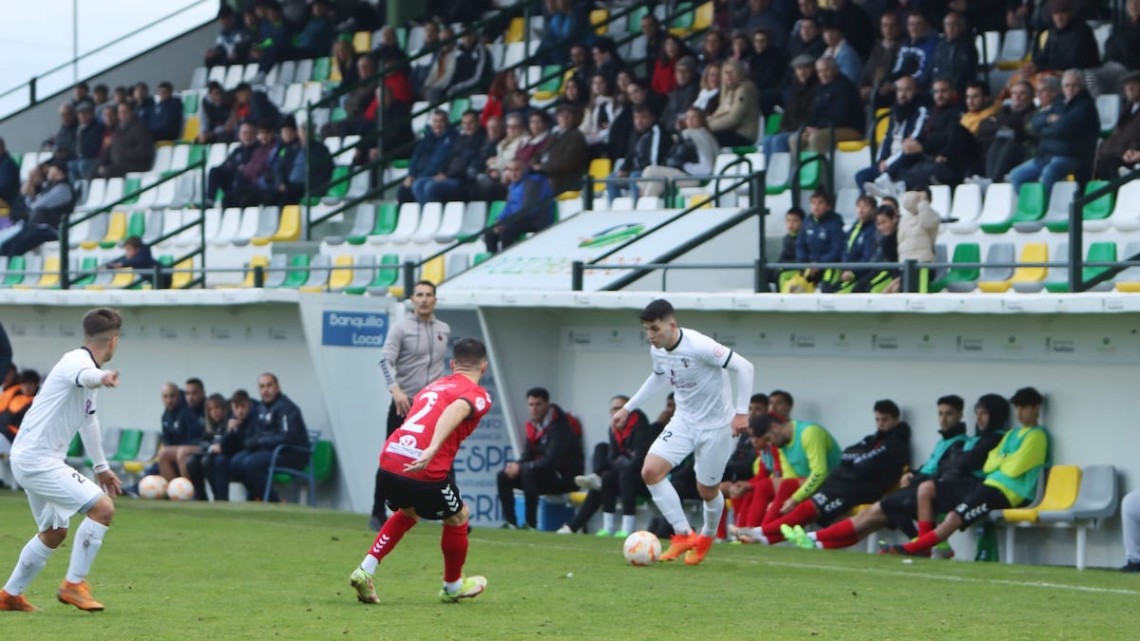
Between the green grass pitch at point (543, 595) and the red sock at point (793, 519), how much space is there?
31cm

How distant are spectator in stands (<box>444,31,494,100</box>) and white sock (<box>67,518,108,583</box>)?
1439cm

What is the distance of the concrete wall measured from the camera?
93.1 ft

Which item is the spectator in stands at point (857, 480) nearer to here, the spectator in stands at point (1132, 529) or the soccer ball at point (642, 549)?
the spectator in stands at point (1132, 529)

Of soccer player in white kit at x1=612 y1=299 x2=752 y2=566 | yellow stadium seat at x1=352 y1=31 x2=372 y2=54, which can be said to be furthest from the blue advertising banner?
yellow stadium seat at x1=352 y1=31 x2=372 y2=54

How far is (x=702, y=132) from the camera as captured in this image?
1814 centimetres

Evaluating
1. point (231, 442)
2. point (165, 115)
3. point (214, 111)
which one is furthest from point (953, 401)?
point (165, 115)

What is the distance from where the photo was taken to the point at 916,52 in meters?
17.3

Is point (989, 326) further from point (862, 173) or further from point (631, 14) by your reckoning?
point (631, 14)

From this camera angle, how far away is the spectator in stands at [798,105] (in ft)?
58.4

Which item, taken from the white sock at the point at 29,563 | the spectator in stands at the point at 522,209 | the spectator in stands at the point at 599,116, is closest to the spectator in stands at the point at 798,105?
the spectator in stands at the point at 599,116

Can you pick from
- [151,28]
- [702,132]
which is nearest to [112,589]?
[702,132]

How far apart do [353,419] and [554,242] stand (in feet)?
7.92

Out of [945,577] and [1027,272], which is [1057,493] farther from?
[1027,272]

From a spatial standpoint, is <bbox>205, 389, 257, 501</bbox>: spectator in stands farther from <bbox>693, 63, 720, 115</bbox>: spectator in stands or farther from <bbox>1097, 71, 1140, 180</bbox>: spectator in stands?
<bbox>1097, 71, 1140, 180</bbox>: spectator in stands
